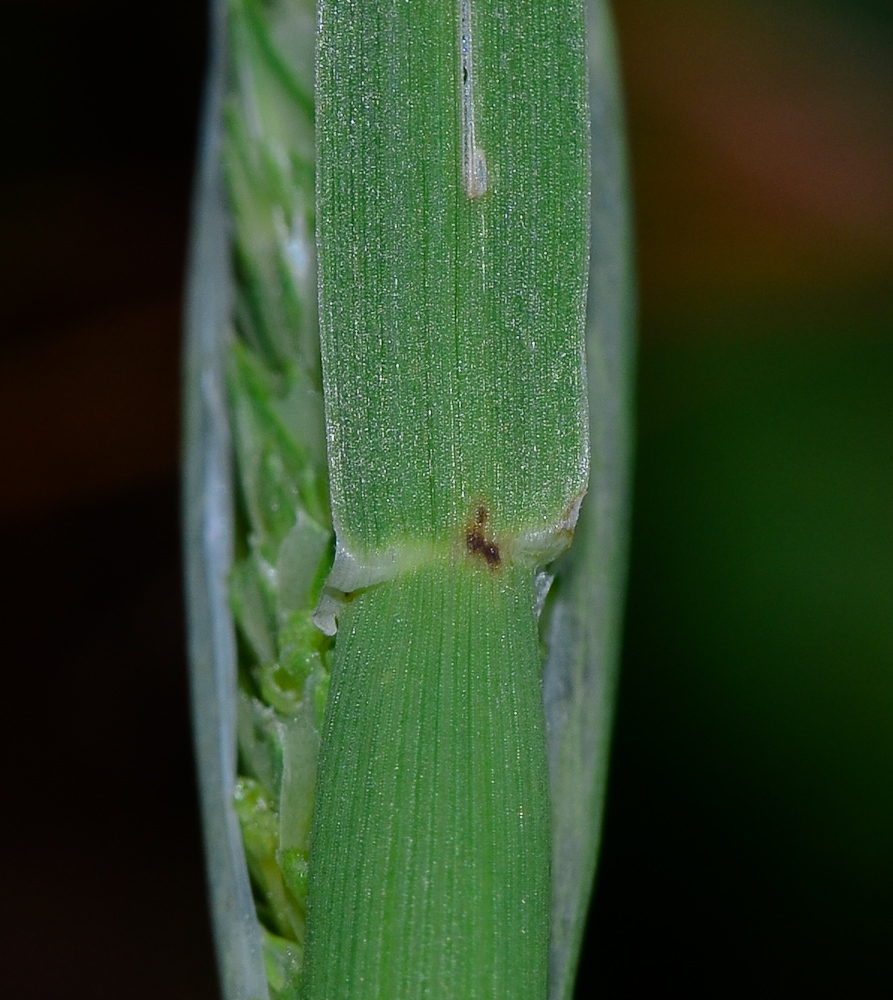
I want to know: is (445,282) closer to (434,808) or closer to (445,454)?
(445,454)

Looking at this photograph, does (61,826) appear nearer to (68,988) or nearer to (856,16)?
(68,988)

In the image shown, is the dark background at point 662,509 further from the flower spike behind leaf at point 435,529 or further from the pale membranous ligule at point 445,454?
the pale membranous ligule at point 445,454

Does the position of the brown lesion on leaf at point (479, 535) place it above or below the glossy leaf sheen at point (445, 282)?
below

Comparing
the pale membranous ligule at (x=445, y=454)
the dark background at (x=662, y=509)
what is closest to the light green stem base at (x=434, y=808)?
the pale membranous ligule at (x=445, y=454)

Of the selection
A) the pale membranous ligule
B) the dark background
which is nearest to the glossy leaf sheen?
the pale membranous ligule

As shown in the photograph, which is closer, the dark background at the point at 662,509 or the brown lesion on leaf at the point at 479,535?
the brown lesion on leaf at the point at 479,535

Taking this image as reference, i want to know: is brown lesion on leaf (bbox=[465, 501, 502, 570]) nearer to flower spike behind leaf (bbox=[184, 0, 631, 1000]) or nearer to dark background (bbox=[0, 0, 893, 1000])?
flower spike behind leaf (bbox=[184, 0, 631, 1000])

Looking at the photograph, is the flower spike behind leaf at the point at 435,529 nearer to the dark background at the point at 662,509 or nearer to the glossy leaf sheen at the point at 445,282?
the glossy leaf sheen at the point at 445,282

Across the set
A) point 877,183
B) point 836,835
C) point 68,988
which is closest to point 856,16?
point 877,183
